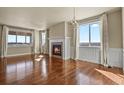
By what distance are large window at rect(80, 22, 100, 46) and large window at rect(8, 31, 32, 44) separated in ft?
16.9

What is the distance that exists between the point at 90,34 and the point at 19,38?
19.0 feet

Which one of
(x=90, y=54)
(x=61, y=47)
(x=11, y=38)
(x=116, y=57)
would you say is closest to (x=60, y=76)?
(x=116, y=57)

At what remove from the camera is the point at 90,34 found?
18.6 ft

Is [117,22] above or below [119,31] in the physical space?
above

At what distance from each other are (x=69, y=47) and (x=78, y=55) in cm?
83

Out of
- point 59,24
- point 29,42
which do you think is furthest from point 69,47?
point 29,42

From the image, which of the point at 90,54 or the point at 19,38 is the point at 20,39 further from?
the point at 90,54

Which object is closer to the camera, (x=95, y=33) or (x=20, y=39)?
(x=95, y=33)

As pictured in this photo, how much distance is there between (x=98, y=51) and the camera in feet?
16.8

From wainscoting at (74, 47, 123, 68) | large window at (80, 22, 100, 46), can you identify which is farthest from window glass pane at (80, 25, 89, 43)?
wainscoting at (74, 47, 123, 68)

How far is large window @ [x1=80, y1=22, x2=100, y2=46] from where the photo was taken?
209 inches

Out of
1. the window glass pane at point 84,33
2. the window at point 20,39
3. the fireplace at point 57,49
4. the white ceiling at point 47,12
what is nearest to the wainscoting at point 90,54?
the window glass pane at point 84,33

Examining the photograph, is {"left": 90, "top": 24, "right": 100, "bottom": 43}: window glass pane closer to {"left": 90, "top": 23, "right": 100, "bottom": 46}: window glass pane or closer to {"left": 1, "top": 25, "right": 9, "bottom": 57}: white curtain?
{"left": 90, "top": 23, "right": 100, "bottom": 46}: window glass pane
